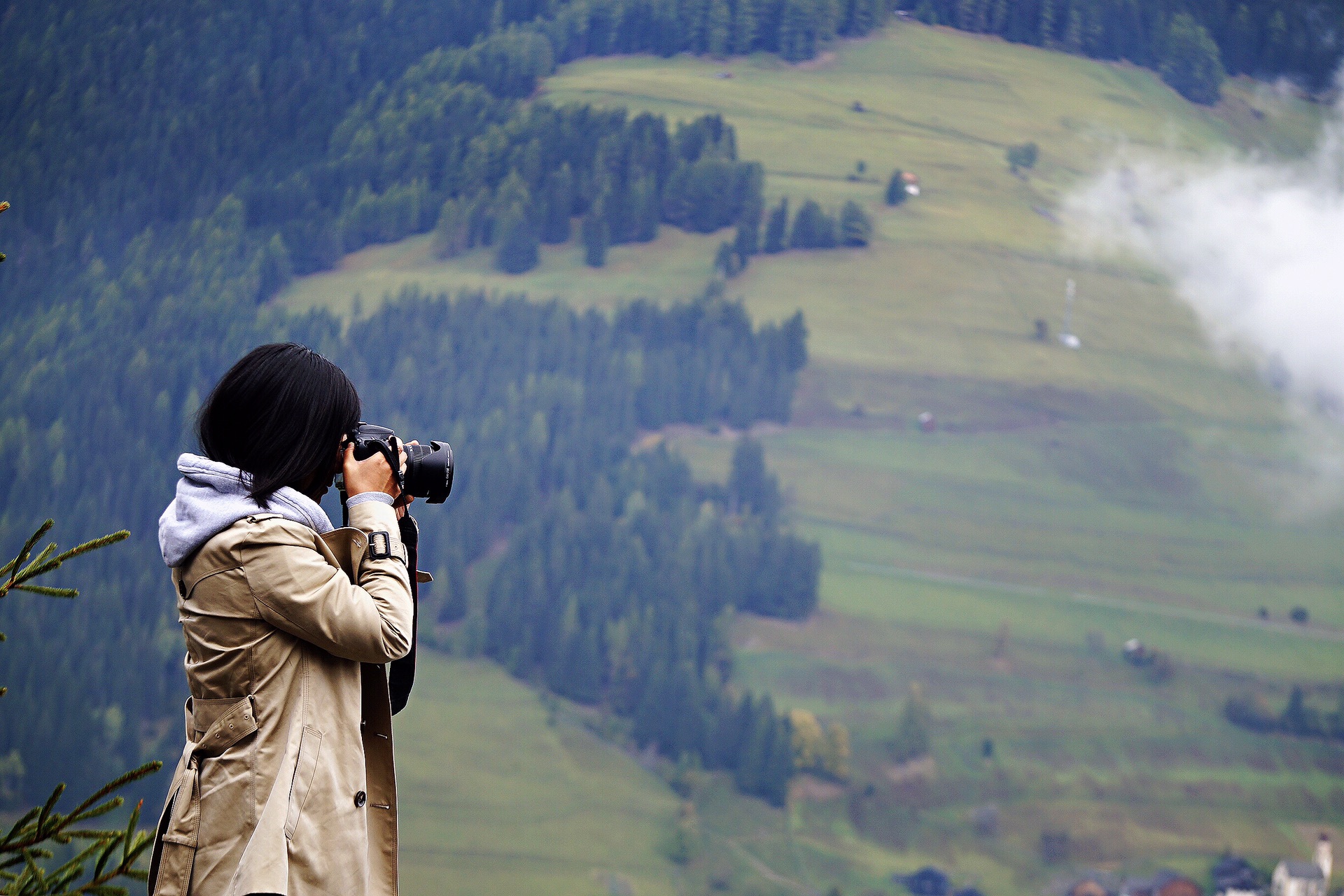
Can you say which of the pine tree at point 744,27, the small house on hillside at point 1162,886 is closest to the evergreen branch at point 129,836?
the small house on hillside at point 1162,886

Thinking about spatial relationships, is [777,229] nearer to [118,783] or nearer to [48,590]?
[48,590]

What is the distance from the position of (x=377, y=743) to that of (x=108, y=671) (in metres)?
21.3

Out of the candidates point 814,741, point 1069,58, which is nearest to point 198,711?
point 814,741

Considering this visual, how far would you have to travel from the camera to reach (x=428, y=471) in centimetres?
172

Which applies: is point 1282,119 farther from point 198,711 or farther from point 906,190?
point 198,711

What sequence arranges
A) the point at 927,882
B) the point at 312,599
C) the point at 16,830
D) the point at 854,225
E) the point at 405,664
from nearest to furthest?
1. the point at 312,599
2. the point at 405,664
3. the point at 16,830
4. the point at 927,882
5. the point at 854,225

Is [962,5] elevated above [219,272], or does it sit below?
above

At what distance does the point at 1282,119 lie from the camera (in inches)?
974

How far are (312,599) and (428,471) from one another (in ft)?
1.13

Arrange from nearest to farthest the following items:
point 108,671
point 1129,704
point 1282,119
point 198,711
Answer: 1. point 198,711
2. point 108,671
3. point 1129,704
4. point 1282,119

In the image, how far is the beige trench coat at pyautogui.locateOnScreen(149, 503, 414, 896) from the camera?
140 centimetres

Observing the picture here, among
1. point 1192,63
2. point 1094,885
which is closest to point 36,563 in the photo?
point 1094,885

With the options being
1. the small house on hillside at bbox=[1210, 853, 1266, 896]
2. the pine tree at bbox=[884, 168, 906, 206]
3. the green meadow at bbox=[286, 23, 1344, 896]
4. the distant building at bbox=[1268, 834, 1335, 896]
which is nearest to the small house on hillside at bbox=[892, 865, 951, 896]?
the green meadow at bbox=[286, 23, 1344, 896]

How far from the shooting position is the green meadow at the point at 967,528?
2002 cm
